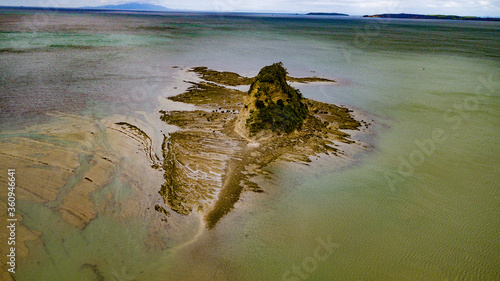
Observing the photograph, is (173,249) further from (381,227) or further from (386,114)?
(386,114)

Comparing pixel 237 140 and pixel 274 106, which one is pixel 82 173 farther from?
pixel 274 106

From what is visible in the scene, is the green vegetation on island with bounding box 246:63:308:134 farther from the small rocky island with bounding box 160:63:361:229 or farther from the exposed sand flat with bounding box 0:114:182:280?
the exposed sand flat with bounding box 0:114:182:280

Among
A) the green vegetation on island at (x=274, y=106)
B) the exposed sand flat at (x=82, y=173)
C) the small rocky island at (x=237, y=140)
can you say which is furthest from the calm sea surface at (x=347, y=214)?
the green vegetation on island at (x=274, y=106)

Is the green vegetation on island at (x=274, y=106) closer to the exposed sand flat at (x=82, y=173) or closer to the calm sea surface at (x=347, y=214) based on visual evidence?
the calm sea surface at (x=347, y=214)

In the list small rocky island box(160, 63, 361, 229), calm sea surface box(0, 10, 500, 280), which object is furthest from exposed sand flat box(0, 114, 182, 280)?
small rocky island box(160, 63, 361, 229)

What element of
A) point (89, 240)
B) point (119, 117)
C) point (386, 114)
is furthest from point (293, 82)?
point (89, 240)

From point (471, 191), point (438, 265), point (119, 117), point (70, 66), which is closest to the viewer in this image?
point (438, 265)

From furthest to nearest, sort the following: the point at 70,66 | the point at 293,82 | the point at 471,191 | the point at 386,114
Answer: the point at 70,66
the point at 293,82
the point at 386,114
the point at 471,191

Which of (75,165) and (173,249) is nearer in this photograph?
(173,249)
